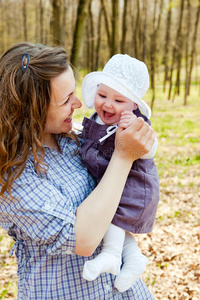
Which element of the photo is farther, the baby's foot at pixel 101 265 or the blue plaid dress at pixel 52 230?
the baby's foot at pixel 101 265

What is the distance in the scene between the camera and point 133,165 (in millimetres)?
1655

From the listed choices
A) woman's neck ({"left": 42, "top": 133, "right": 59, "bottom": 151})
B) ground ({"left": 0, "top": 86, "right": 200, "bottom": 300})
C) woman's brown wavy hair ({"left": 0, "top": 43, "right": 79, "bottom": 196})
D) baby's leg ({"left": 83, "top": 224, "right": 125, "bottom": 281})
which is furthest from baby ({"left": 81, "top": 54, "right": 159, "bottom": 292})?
ground ({"left": 0, "top": 86, "right": 200, "bottom": 300})

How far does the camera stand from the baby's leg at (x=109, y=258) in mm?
1441

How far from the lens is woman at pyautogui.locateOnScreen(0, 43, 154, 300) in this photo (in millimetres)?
1342

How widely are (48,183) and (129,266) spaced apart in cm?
56

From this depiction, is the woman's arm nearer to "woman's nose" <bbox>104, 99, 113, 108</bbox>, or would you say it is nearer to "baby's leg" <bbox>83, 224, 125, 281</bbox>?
"baby's leg" <bbox>83, 224, 125, 281</bbox>

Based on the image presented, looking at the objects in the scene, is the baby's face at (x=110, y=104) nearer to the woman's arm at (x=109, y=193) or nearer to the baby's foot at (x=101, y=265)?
the woman's arm at (x=109, y=193)

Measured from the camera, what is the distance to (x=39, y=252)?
4.83 ft

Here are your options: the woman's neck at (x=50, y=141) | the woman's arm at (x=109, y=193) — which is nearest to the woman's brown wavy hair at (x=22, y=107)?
the woman's neck at (x=50, y=141)

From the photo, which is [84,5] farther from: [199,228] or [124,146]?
[124,146]

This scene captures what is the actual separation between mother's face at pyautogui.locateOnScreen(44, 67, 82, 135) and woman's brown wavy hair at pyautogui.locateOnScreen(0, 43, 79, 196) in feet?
0.10

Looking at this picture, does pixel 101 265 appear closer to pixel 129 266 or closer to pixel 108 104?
pixel 129 266

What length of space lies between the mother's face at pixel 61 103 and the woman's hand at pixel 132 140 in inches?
10.3

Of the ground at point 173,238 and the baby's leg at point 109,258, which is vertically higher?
the baby's leg at point 109,258
